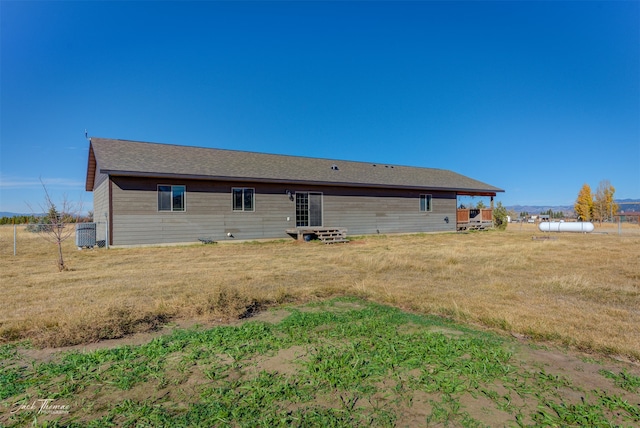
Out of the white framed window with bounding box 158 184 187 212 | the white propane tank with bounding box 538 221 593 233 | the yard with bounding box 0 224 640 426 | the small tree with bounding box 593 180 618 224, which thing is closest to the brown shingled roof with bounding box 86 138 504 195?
the white framed window with bounding box 158 184 187 212

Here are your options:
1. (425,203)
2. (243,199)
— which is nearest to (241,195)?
(243,199)

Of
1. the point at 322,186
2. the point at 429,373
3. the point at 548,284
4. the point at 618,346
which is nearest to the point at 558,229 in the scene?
the point at 322,186

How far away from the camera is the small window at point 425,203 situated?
22641 mm

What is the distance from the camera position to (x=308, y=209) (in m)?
18.4

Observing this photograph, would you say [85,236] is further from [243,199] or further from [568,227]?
[568,227]

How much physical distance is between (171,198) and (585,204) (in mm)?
60281

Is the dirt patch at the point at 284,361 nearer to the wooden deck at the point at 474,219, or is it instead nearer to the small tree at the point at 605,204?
the wooden deck at the point at 474,219

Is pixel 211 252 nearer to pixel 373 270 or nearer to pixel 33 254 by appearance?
pixel 33 254

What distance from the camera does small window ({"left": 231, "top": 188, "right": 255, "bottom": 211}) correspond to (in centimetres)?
1634

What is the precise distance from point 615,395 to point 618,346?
118 cm

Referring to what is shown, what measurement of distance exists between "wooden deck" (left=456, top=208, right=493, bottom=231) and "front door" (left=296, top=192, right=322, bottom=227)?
1142 centimetres

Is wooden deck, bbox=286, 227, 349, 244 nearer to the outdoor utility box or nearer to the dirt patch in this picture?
the outdoor utility box

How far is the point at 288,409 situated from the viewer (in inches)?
91.2

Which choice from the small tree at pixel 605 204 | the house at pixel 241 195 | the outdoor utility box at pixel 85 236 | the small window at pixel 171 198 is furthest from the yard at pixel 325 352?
the small tree at pixel 605 204
